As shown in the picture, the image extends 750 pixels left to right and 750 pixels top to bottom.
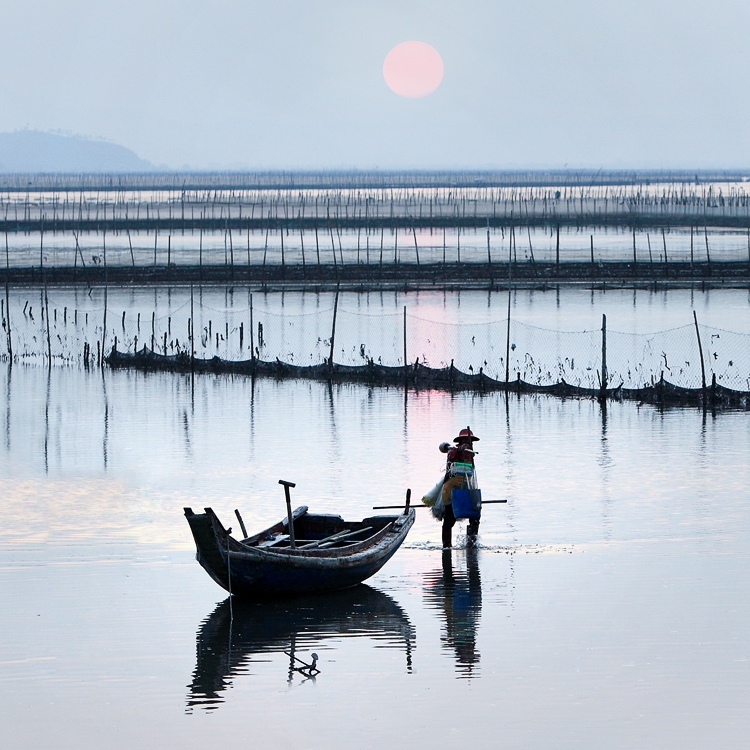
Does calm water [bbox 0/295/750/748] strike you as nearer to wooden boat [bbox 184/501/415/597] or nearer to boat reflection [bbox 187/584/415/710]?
boat reflection [bbox 187/584/415/710]

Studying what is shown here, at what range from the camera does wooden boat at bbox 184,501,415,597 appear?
36.3 ft

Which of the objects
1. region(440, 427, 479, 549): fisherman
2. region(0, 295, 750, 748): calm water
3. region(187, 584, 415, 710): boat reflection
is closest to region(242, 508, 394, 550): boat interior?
region(0, 295, 750, 748): calm water

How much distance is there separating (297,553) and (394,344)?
25.4 meters

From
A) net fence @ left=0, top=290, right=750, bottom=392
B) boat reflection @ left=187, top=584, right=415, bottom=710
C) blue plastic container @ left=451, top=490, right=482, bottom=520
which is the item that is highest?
net fence @ left=0, top=290, right=750, bottom=392

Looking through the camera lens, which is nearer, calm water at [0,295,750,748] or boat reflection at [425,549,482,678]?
calm water at [0,295,750,748]

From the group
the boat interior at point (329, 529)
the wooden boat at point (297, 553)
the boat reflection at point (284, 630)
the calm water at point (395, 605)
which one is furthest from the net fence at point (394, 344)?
the boat reflection at point (284, 630)

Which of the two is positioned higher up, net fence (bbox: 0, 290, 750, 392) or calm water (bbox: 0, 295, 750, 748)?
net fence (bbox: 0, 290, 750, 392)

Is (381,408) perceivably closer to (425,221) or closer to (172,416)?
(172,416)

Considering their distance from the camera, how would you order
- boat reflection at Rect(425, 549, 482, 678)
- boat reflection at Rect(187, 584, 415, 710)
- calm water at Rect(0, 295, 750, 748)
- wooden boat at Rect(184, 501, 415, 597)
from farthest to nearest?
wooden boat at Rect(184, 501, 415, 597)
boat reflection at Rect(425, 549, 482, 678)
boat reflection at Rect(187, 584, 415, 710)
calm water at Rect(0, 295, 750, 748)

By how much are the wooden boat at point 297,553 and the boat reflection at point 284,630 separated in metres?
0.16

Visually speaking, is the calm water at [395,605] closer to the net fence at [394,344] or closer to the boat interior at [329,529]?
the boat interior at [329,529]

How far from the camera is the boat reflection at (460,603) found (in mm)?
10188

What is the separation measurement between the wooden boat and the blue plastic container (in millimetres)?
751

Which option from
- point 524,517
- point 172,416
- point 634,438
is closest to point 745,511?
point 524,517
